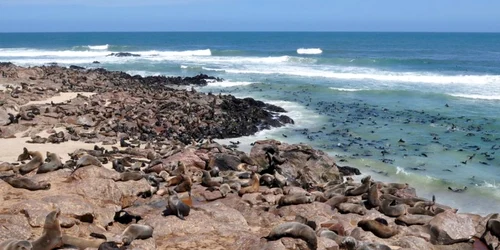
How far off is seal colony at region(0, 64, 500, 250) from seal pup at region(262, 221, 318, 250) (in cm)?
1

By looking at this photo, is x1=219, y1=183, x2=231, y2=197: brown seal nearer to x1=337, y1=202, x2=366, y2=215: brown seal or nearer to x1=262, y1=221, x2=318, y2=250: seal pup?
x1=337, y1=202, x2=366, y2=215: brown seal

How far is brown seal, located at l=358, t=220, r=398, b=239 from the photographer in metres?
8.73

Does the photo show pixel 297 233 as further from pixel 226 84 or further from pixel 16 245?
pixel 226 84

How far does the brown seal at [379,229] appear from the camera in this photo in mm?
8727

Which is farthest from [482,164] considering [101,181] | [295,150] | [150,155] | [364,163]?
[101,181]

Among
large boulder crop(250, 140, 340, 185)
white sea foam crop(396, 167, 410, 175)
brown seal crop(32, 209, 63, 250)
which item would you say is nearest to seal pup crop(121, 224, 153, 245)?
brown seal crop(32, 209, 63, 250)

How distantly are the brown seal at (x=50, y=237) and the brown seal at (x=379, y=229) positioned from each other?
16.6ft

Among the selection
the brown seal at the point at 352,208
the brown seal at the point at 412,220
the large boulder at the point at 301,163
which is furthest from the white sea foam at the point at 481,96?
the brown seal at the point at 352,208

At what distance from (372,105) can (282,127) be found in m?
8.42

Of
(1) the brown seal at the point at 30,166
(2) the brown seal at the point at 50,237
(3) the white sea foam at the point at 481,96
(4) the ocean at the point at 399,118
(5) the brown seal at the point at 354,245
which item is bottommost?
(4) the ocean at the point at 399,118

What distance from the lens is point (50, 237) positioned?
6270mm

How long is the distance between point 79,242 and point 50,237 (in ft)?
1.54

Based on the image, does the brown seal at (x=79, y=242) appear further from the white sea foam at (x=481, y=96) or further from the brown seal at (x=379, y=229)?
the white sea foam at (x=481, y=96)

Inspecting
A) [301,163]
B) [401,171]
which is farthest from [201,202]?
[401,171]
